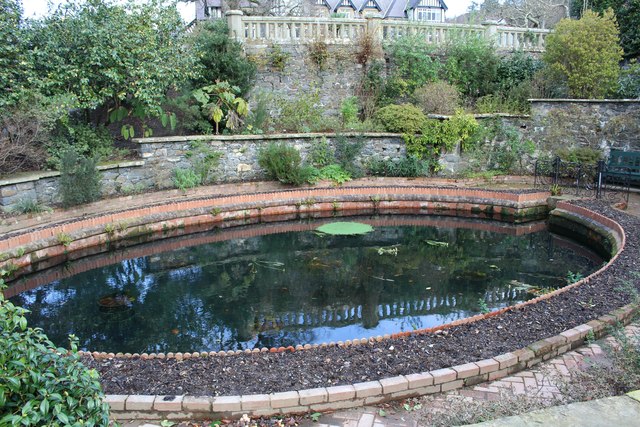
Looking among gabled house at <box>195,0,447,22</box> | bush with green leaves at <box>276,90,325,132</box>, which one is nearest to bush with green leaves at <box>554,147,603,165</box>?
bush with green leaves at <box>276,90,325,132</box>

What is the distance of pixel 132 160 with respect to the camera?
11.3 meters

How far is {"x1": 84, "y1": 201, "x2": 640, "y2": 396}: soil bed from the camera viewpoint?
4039mm

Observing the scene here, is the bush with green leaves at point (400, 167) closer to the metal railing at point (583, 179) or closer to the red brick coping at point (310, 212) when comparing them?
the red brick coping at point (310, 212)

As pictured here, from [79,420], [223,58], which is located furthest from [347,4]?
[79,420]

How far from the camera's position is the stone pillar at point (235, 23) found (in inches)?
557

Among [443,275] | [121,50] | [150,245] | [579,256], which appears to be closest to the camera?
[443,275]

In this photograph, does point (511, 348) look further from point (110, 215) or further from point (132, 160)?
point (132, 160)

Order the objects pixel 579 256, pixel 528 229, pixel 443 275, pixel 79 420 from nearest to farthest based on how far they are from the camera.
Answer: pixel 79 420
pixel 443 275
pixel 579 256
pixel 528 229

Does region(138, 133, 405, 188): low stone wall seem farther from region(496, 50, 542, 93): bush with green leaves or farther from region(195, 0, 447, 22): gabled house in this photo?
region(195, 0, 447, 22): gabled house

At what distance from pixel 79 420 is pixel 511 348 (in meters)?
3.48

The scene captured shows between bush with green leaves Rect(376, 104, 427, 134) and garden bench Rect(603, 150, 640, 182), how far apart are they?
414cm

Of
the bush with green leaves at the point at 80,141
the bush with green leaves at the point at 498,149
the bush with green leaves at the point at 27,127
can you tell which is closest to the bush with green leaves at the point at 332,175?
the bush with green leaves at the point at 498,149

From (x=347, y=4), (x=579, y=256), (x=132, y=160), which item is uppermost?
(x=347, y=4)

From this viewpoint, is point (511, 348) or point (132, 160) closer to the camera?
point (511, 348)
